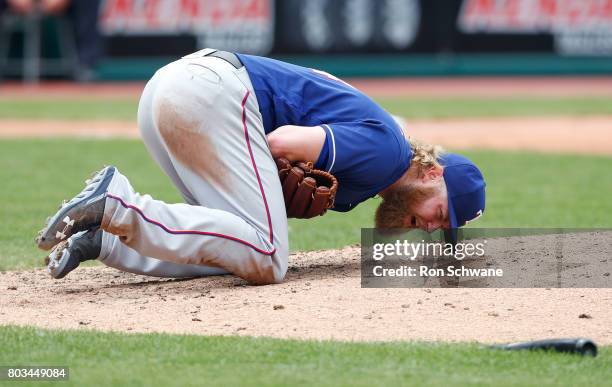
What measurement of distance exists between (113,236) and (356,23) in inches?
622

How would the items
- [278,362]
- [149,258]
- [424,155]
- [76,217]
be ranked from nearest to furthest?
[278,362]
[76,217]
[424,155]
[149,258]

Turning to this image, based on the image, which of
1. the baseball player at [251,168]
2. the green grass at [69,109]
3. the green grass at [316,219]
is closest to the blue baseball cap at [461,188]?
the baseball player at [251,168]

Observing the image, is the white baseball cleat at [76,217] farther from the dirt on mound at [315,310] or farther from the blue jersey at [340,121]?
the blue jersey at [340,121]

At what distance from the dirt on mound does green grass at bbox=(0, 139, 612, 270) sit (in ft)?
3.98

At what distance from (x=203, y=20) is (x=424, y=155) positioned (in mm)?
15339

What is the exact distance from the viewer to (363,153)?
15.9 ft

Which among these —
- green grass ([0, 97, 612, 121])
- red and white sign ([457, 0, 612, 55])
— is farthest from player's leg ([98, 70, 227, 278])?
red and white sign ([457, 0, 612, 55])

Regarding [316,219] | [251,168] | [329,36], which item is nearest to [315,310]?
[251,168]

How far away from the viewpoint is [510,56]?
21.5 meters

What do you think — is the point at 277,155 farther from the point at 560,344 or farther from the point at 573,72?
the point at 573,72

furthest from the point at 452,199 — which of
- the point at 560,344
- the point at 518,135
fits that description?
the point at 518,135

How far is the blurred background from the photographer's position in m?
19.2

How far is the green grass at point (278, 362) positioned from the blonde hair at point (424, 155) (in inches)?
46.5

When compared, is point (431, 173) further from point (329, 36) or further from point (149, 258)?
point (329, 36)
